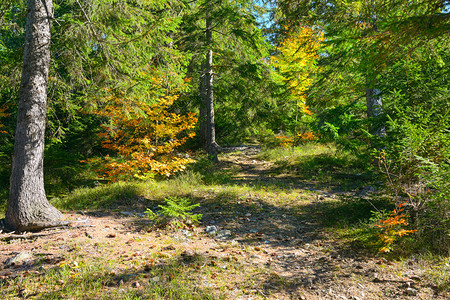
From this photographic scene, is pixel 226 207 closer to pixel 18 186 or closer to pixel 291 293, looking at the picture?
pixel 291 293

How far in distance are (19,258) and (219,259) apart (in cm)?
324

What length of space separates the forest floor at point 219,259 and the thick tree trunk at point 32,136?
42cm

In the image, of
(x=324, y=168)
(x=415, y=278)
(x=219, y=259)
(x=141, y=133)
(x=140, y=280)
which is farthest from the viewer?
(x=324, y=168)

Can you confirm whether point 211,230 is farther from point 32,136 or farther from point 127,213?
point 32,136

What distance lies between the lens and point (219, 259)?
436cm

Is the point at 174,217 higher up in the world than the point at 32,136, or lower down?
lower down

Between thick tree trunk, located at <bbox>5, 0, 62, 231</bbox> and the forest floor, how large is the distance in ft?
1.37

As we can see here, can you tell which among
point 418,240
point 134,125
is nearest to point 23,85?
point 134,125

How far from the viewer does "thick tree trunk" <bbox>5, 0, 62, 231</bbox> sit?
5473mm

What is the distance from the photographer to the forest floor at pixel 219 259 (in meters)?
3.51

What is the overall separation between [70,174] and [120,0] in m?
7.98

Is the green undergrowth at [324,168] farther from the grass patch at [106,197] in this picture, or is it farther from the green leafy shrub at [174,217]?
the grass patch at [106,197]

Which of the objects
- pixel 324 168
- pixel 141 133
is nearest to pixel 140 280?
pixel 141 133

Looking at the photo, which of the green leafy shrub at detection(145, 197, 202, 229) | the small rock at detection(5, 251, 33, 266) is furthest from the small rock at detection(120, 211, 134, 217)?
the small rock at detection(5, 251, 33, 266)
